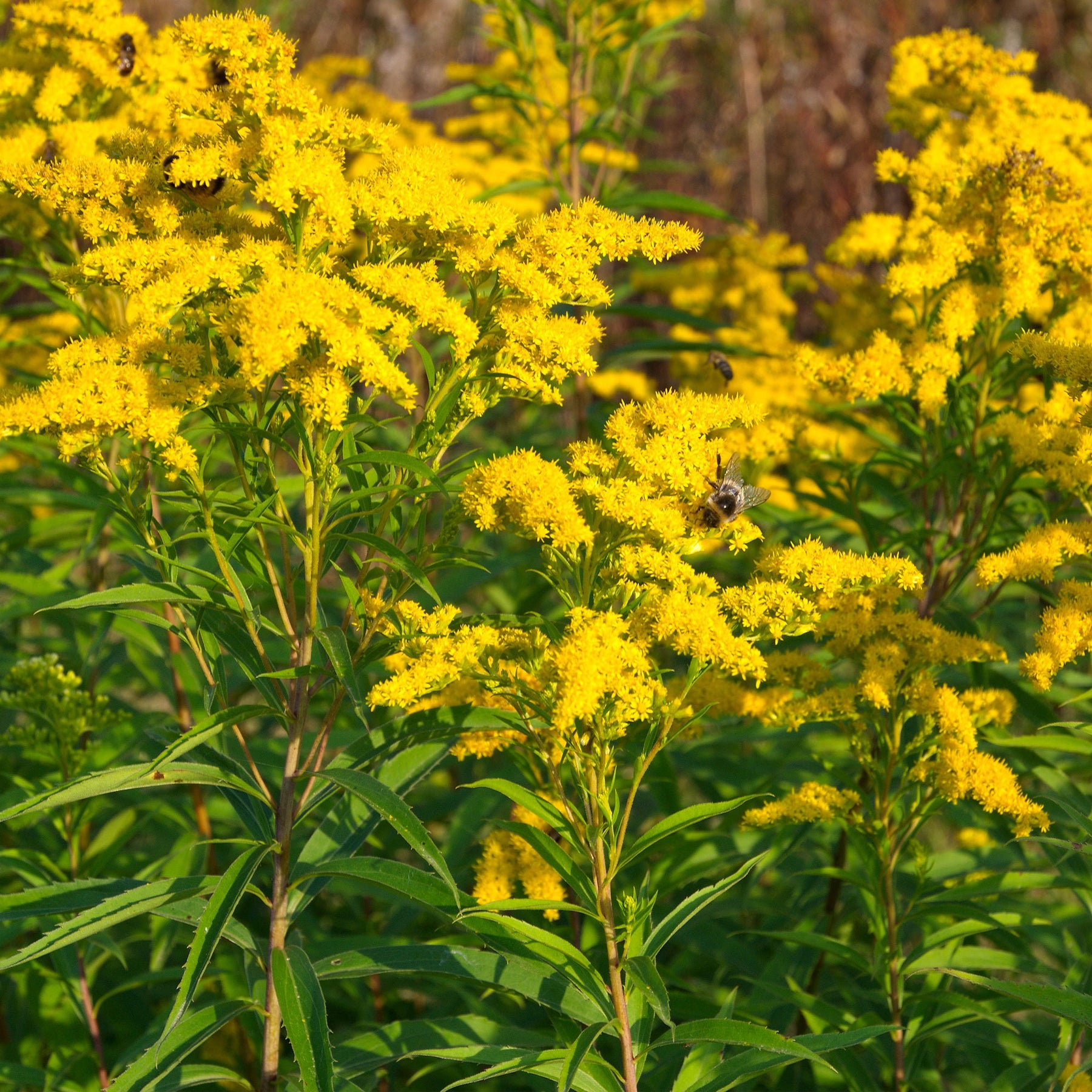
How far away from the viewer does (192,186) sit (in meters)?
2.43

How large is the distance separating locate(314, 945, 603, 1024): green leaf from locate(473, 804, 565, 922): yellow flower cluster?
182 mm

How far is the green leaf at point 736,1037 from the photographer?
78.5 inches

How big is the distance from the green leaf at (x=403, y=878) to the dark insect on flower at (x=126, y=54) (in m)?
2.86

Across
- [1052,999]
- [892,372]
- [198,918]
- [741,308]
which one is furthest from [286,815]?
[741,308]

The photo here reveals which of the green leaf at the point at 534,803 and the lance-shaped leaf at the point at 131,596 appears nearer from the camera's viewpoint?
the lance-shaped leaf at the point at 131,596

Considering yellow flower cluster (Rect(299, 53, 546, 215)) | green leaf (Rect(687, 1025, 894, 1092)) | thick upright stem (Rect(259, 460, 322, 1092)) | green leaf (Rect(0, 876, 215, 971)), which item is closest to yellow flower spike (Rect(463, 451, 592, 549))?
thick upright stem (Rect(259, 460, 322, 1092))

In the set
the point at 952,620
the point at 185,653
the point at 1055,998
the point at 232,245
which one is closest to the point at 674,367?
the point at 952,620

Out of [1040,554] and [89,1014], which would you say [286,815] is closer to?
[89,1014]

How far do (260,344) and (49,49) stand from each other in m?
2.51

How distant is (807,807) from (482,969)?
823 mm

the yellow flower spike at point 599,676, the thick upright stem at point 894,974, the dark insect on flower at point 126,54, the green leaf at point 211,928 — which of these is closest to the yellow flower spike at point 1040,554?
the thick upright stem at point 894,974

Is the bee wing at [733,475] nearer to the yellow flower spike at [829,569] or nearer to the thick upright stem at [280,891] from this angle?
the yellow flower spike at [829,569]

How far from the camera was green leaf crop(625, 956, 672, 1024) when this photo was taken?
6.40ft

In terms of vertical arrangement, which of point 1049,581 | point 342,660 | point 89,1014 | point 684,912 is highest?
point 1049,581
